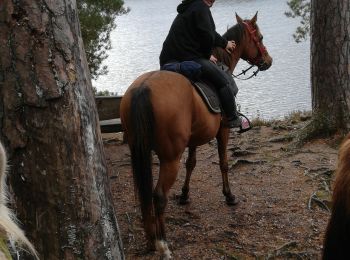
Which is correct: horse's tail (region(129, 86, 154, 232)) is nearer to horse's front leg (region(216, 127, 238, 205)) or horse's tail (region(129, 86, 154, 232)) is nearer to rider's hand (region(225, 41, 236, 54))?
horse's front leg (region(216, 127, 238, 205))

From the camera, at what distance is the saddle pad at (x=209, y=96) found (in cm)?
528

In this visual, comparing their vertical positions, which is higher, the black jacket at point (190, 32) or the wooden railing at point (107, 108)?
the black jacket at point (190, 32)

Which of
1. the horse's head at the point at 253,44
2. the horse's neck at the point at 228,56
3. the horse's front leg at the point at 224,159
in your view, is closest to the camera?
the horse's front leg at the point at 224,159

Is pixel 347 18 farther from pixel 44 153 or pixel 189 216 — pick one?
pixel 44 153

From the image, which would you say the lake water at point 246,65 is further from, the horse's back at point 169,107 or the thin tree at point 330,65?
the horse's back at point 169,107

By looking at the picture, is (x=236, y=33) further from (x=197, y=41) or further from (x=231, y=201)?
(x=231, y=201)

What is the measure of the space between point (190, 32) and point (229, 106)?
0.96 meters

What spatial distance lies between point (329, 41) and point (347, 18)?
432 mm

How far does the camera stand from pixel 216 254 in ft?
16.1

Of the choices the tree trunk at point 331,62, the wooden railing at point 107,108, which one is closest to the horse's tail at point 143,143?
the wooden railing at point 107,108

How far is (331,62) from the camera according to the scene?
775 cm

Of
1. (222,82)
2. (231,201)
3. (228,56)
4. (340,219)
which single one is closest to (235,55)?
(228,56)

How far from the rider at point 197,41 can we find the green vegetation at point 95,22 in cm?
407

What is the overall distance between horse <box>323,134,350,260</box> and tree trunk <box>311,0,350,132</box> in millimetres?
5537
